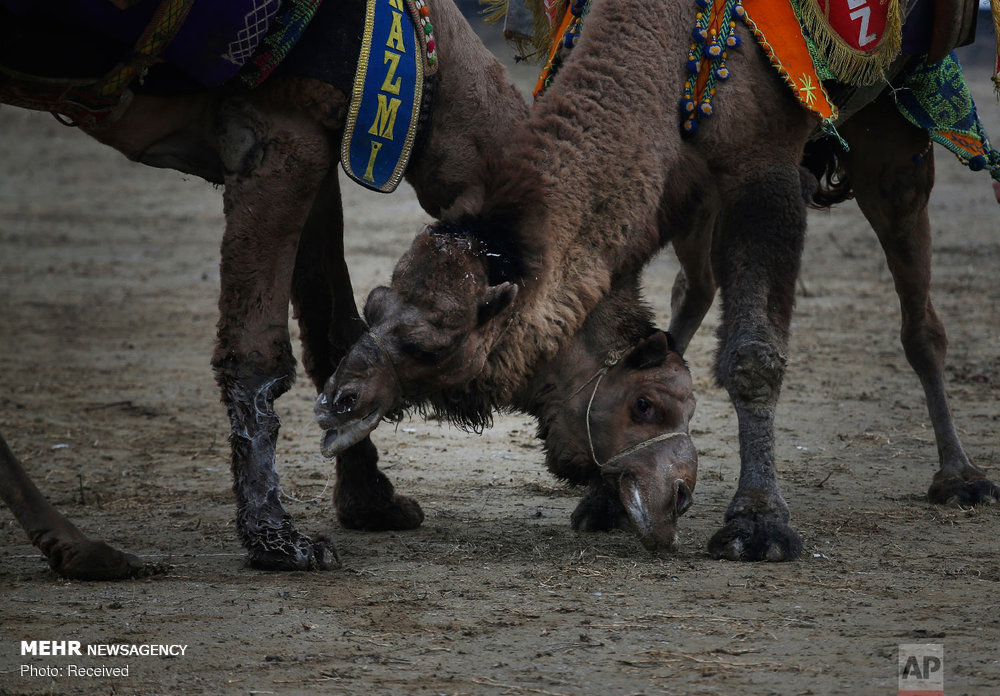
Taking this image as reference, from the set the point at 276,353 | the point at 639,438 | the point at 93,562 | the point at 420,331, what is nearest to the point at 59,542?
the point at 93,562

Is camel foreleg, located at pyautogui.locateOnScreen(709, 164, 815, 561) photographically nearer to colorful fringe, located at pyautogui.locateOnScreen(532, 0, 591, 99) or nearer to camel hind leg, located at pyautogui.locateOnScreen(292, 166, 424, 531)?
colorful fringe, located at pyautogui.locateOnScreen(532, 0, 591, 99)

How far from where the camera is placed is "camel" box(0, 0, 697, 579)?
4.48 meters

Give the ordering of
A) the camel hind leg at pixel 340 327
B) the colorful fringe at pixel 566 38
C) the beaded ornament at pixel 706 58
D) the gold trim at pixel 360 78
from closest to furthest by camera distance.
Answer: the gold trim at pixel 360 78 → the beaded ornament at pixel 706 58 → the colorful fringe at pixel 566 38 → the camel hind leg at pixel 340 327

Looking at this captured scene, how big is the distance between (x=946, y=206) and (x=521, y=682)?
40.8ft

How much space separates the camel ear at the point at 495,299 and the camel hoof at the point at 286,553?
43.7 inches

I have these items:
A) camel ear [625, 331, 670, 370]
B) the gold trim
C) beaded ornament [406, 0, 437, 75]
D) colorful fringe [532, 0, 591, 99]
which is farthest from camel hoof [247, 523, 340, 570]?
colorful fringe [532, 0, 591, 99]

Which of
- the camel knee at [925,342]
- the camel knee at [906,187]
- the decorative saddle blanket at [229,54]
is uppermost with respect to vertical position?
the decorative saddle blanket at [229,54]

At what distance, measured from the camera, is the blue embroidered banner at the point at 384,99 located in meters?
4.46

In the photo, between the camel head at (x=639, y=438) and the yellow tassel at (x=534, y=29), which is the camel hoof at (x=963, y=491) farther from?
the yellow tassel at (x=534, y=29)

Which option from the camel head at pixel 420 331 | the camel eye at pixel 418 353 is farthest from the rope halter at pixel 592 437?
the camel eye at pixel 418 353

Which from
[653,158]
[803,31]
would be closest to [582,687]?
[653,158]

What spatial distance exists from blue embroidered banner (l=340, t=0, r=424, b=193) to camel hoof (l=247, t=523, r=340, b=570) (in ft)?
4.42

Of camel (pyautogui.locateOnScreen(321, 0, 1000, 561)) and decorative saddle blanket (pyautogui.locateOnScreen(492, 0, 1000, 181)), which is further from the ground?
decorative saddle blanket (pyautogui.locateOnScreen(492, 0, 1000, 181))

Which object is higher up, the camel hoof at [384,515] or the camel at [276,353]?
the camel at [276,353]
